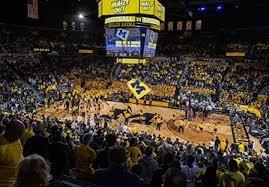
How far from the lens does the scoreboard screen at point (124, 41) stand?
2117 cm

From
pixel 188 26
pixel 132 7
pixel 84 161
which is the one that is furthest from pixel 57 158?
pixel 188 26

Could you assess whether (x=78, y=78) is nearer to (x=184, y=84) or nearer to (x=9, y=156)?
(x=184, y=84)

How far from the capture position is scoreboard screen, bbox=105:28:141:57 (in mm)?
21172

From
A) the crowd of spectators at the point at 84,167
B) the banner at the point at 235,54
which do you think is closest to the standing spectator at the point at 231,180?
the crowd of spectators at the point at 84,167

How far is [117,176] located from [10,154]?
140 cm

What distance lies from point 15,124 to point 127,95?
27.0 metres

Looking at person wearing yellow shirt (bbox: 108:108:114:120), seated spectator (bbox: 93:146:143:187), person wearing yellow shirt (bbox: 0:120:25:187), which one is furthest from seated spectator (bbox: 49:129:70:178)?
person wearing yellow shirt (bbox: 108:108:114:120)

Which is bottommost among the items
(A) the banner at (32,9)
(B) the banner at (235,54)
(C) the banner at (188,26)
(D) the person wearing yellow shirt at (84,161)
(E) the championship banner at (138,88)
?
(D) the person wearing yellow shirt at (84,161)

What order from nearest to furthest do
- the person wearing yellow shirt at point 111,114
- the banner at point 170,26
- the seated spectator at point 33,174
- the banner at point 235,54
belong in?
the seated spectator at point 33,174
the person wearing yellow shirt at point 111,114
the banner at point 235,54
the banner at point 170,26

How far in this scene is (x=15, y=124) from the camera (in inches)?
156

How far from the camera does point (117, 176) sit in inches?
137

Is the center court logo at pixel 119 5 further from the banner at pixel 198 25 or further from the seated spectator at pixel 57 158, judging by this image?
the banner at pixel 198 25

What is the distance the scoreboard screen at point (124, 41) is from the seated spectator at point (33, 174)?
61.9 ft

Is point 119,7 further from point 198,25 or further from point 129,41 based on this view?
point 198,25
